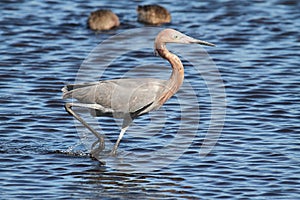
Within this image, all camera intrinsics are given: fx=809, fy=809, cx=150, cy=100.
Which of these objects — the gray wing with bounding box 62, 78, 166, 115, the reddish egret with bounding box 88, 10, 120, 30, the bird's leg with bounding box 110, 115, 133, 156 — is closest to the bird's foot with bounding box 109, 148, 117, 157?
the bird's leg with bounding box 110, 115, 133, 156

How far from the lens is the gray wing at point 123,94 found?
896 centimetres

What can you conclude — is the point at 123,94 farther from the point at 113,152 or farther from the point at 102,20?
the point at 102,20

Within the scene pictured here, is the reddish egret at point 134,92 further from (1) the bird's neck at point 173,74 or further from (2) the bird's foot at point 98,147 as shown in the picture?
(2) the bird's foot at point 98,147

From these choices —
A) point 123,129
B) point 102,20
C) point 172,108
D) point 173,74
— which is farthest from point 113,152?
point 102,20

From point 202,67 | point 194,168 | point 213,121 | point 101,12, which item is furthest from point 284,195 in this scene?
point 101,12

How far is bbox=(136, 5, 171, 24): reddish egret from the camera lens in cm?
1633

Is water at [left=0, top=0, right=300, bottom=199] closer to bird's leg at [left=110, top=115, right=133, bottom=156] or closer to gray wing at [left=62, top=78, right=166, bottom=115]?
bird's leg at [left=110, top=115, right=133, bottom=156]

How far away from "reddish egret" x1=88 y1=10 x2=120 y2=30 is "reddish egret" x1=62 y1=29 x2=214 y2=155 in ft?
21.6

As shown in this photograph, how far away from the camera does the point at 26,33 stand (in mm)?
16094

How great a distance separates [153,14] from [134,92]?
24.9ft

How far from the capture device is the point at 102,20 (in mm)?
15898

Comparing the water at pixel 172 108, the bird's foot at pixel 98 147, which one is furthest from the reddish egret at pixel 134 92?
the water at pixel 172 108

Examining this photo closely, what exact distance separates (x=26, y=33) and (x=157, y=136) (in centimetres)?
649

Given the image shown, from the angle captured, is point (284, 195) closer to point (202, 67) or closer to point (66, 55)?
point (202, 67)
